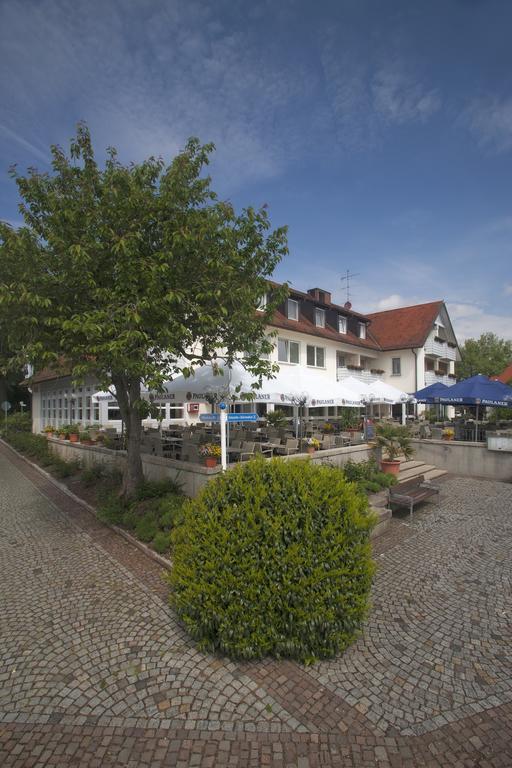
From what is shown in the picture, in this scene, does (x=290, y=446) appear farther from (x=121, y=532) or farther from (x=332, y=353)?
(x=332, y=353)

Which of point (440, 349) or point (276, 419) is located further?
point (440, 349)

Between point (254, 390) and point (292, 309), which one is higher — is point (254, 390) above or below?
below

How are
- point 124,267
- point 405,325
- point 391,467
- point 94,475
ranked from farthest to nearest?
point 405,325, point 391,467, point 94,475, point 124,267

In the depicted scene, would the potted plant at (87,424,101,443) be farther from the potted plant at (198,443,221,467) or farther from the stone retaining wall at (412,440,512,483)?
the stone retaining wall at (412,440,512,483)

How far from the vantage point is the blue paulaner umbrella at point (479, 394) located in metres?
13.2

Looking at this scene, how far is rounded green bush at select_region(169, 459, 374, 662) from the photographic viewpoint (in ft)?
11.9

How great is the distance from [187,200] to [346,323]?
873 inches

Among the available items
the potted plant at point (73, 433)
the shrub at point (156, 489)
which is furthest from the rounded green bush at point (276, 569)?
the potted plant at point (73, 433)

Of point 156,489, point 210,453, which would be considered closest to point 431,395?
point 210,453

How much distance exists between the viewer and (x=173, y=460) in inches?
357

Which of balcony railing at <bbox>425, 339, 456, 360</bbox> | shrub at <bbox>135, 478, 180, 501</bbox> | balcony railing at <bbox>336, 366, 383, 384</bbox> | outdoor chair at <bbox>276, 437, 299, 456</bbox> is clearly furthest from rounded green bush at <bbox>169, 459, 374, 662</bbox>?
balcony railing at <bbox>425, 339, 456, 360</bbox>

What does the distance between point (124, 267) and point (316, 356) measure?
61.3ft

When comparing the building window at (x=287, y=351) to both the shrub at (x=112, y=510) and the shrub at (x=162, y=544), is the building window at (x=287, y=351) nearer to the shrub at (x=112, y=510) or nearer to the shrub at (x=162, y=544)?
the shrub at (x=112, y=510)

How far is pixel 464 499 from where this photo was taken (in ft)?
33.4
